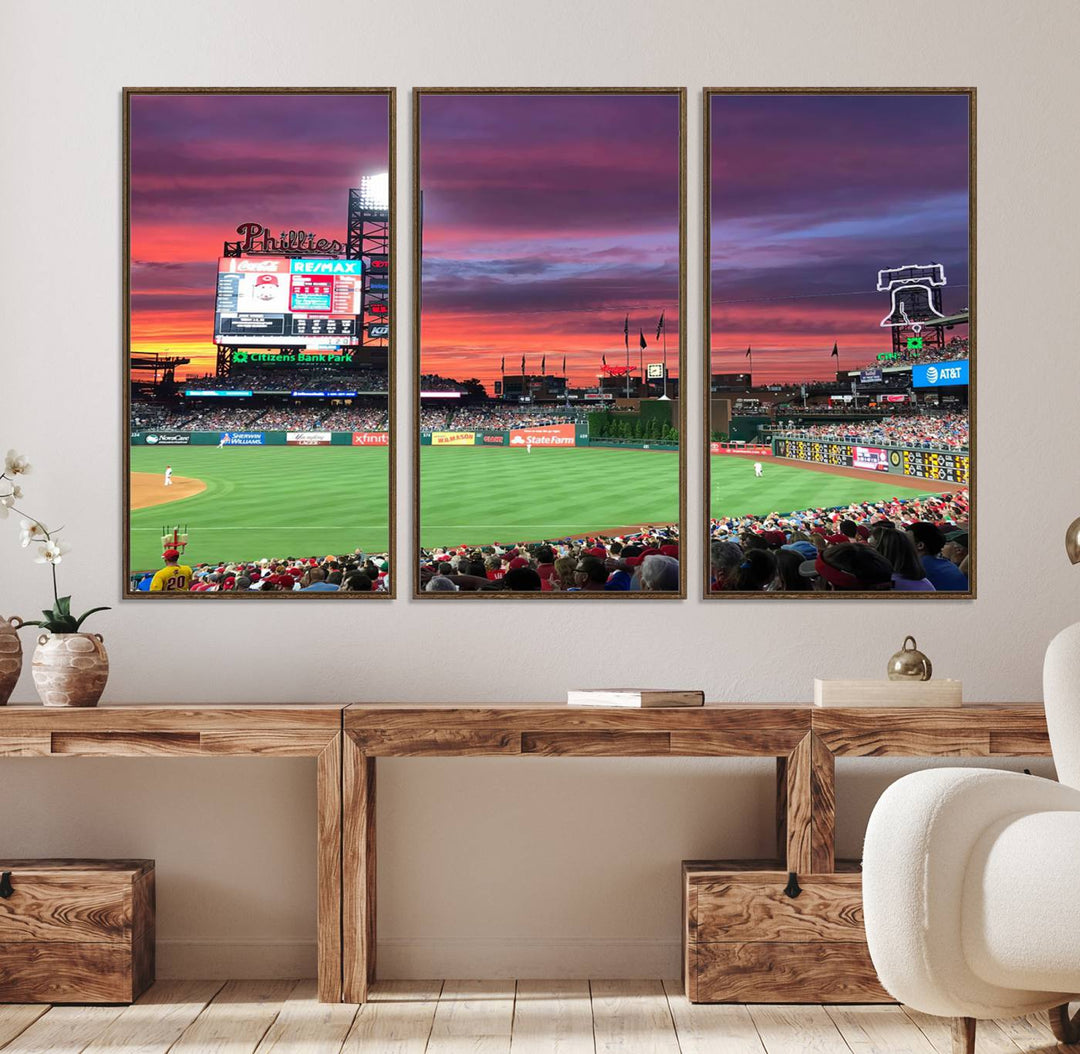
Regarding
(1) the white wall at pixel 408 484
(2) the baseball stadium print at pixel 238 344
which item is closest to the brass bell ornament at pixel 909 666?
(1) the white wall at pixel 408 484

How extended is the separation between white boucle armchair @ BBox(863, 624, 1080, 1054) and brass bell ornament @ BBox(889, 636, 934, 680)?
988 mm

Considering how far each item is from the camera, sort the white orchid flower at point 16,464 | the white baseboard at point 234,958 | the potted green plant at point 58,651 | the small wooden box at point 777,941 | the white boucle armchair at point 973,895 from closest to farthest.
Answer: the white boucle armchair at point 973,895, the small wooden box at point 777,941, the potted green plant at point 58,651, the white orchid flower at point 16,464, the white baseboard at point 234,958

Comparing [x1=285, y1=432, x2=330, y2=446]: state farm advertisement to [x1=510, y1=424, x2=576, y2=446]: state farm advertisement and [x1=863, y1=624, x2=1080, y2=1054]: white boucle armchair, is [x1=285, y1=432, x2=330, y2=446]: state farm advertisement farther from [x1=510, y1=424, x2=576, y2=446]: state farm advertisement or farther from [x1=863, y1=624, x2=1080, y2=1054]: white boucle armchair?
[x1=863, y1=624, x2=1080, y2=1054]: white boucle armchair

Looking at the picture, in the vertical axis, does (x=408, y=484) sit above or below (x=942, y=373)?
below

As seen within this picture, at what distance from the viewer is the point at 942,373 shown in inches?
135

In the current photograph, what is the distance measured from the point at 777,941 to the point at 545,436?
4.86 feet

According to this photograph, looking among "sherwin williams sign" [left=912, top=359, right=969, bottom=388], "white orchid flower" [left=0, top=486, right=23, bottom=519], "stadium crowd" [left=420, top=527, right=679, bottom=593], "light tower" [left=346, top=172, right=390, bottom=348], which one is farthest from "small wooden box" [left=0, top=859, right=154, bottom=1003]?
"sherwin williams sign" [left=912, top=359, right=969, bottom=388]

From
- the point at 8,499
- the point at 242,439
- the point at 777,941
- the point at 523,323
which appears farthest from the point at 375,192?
the point at 777,941

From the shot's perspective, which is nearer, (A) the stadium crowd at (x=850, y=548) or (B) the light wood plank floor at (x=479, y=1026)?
(B) the light wood plank floor at (x=479, y=1026)

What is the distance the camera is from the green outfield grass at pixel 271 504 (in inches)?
136

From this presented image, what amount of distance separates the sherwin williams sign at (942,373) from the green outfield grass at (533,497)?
2.39ft

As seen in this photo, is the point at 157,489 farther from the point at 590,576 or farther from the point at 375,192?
the point at 590,576

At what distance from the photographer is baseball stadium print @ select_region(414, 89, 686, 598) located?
3.44 m

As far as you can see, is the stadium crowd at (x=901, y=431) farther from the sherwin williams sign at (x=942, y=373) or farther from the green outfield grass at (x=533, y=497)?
the green outfield grass at (x=533, y=497)
